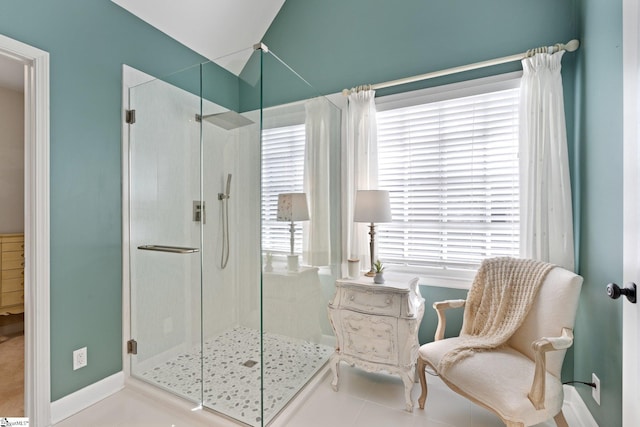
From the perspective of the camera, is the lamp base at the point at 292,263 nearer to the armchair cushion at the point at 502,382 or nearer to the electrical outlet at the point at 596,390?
the armchair cushion at the point at 502,382

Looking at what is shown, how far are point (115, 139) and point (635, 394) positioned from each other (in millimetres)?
3034

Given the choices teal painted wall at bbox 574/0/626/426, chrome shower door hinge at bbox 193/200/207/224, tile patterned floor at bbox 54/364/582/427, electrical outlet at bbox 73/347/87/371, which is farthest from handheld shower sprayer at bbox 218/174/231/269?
teal painted wall at bbox 574/0/626/426

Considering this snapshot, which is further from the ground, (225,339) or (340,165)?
(340,165)

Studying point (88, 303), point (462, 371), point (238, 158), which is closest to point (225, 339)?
point (88, 303)

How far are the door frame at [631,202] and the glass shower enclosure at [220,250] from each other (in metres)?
1.59

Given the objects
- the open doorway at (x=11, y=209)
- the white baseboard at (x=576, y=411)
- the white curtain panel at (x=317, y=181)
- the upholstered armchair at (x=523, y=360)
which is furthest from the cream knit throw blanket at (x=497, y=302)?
the open doorway at (x=11, y=209)

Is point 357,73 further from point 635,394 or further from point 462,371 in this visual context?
point 635,394

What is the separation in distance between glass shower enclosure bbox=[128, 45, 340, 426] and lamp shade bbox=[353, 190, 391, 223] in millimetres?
364

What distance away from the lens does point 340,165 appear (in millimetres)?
2623

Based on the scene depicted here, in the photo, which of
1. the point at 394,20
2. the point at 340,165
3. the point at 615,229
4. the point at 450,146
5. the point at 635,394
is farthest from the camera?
the point at 340,165

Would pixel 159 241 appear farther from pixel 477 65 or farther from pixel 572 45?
pixel 572 45

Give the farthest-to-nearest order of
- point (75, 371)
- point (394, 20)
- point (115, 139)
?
point (394, 20) < point (115, 139) < point (75, 371)

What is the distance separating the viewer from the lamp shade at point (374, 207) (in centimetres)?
215

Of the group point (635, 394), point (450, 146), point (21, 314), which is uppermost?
point (450, 146)
